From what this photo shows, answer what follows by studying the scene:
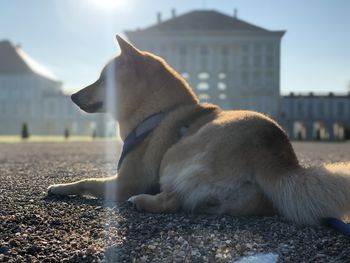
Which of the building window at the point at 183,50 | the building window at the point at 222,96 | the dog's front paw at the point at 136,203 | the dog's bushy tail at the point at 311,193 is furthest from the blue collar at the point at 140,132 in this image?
the building window at the point at 183,50

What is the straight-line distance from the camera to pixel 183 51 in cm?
5769

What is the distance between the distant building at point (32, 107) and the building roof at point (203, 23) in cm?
1708

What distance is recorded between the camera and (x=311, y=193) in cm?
270

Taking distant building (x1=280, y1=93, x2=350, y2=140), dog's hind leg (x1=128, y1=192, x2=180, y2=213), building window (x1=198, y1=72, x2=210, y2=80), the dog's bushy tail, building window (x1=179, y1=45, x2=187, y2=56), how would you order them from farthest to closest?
building window (x1=198, y1=72, x2=210, y2=80) < distant building (x1=280, y1=93, x2=350, y2=140) < building window (x1=179, y1=45, x2=187, y2=56) < dog's hind leg (x1=128, y1=192, x2=180, y2=213) < the dog's bushy tail

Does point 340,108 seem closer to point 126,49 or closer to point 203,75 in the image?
point 203,75

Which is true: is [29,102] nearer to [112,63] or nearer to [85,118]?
[85,118]

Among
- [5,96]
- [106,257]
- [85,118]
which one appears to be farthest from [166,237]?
[5,96]

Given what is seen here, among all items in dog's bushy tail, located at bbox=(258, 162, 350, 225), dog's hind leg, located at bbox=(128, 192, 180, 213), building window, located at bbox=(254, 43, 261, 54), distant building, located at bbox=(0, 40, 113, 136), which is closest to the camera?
dog's bushy tail, located at bbox=(258, 162, 350, 225)

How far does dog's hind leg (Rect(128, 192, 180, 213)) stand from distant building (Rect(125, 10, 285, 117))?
52609 millimetres

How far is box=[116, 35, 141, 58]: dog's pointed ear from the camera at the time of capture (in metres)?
3.81

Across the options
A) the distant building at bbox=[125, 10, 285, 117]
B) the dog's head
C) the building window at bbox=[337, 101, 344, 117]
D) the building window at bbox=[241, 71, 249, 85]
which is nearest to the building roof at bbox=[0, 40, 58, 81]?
the distant building at bbox=[125, 10, 285, 117]

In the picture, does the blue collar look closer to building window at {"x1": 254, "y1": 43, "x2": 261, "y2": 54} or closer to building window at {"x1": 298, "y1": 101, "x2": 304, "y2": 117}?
building window at {"x1": 254, "y1": 43, "x2": 261, "y2": 54}

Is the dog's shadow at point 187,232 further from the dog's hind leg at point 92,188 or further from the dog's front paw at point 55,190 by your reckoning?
the dog's front paw at point 55,190

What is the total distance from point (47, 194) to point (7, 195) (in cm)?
37
